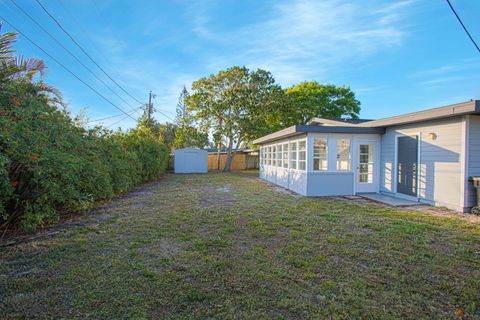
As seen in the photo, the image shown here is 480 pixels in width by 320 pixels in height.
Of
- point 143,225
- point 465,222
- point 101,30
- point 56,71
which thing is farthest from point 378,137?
point 56,71

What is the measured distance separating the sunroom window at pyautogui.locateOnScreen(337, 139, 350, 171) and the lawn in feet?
11.8

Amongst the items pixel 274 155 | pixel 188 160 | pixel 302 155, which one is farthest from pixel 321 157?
pixel 188 160

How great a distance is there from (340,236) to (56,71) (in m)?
12.6

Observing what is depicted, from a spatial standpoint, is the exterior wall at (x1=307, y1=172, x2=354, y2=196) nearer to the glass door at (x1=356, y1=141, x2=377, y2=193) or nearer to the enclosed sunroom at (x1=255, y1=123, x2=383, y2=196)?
the enclosed sunroom at (x1=255, y1=123, x2=383, y2=196)

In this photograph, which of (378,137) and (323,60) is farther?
(323,60)

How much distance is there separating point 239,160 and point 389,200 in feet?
55.4

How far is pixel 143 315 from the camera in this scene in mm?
1925

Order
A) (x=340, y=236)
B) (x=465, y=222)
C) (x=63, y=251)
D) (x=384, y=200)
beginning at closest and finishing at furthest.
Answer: (x=63, y=251), (x=340, y=236), (x=465, y=222), (x=384, y=200)

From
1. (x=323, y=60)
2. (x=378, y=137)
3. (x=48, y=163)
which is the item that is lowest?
(x=48, y=163)

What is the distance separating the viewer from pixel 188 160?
19.0 metres

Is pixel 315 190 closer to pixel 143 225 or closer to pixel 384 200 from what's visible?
pixel 384 200

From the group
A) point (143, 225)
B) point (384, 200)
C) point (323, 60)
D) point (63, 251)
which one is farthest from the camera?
point (323, 60)

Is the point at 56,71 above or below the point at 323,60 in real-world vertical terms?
below

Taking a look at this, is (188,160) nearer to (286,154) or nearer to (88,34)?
(88,34)
